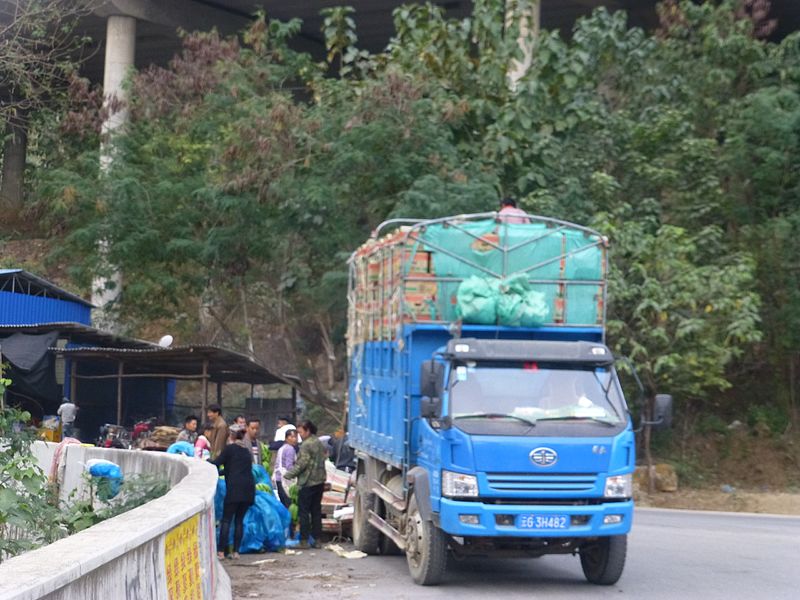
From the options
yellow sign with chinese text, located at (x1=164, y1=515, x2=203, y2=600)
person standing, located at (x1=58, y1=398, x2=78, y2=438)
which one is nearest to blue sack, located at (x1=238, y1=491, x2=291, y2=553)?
yellow sign with chinese text, located at (x1=164, y1=515, x2=203, y2=600)

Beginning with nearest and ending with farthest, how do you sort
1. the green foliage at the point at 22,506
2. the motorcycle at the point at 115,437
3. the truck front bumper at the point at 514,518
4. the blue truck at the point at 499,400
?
the green foliage at the point at 22,506
the truck front bumper at the point at 514,518
the blue truck at the point at 499,400
the motorcycle at the point at 115,437

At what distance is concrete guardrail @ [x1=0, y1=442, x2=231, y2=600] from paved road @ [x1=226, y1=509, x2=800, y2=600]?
1.24 meters

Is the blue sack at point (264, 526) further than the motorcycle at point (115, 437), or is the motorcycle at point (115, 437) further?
the motorcycle at point (115, 437)

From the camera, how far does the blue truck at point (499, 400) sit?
451 inches

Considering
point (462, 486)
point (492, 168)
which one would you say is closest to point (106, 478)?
point (462, 486)

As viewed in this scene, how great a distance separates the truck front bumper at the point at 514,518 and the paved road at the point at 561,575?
666 mm

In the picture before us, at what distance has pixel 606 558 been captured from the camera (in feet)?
40.1

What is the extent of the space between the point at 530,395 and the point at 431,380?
1.07 meters

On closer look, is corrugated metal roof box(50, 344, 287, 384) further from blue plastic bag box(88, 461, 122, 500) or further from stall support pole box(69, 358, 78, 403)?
blue plastic bag box(88, 461, 122, 500)

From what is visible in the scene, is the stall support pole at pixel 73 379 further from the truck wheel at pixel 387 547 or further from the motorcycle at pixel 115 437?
the truck wheel at pixel 387 547

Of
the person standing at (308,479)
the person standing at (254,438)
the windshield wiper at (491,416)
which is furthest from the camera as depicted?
the person standing at (254,438)

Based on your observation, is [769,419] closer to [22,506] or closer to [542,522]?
[542,522]

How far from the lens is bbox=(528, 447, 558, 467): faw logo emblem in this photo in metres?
11.5

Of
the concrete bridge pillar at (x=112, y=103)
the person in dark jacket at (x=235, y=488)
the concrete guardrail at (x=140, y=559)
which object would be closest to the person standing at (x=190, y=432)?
the person in dark jacket at (x=235, y=488)
